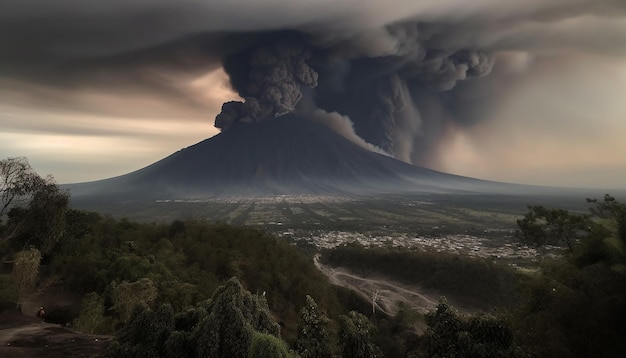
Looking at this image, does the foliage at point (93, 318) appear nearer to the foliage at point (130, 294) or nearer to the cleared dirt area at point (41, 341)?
the foliage at point (130, 294)

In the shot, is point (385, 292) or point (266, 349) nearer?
point (266, 349)

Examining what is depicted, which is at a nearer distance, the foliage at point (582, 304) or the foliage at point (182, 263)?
the foliage at point (582, 304)

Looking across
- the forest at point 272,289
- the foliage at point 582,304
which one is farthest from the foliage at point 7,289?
the foliage at point 582,304

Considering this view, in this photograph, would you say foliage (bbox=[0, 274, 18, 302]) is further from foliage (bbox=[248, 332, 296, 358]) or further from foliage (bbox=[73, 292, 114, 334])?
foliage (bbox=[248, 332, 296, 358])

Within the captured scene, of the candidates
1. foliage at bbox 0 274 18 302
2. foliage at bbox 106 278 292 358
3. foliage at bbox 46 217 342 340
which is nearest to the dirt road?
foliage at bbox 46 217 342 340

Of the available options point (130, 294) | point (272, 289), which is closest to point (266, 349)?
point (130, 294)

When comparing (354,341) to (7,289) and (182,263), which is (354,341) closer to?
(7,289)
